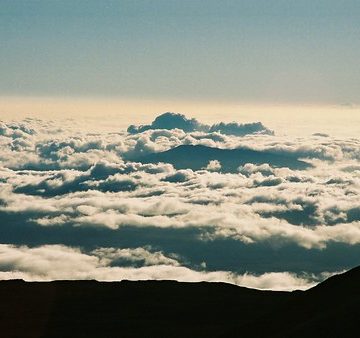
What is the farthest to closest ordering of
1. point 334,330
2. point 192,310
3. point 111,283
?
point 111,283 → point 192,310 → point 334,330

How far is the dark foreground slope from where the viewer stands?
2923 inches

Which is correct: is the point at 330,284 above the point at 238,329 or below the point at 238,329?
above

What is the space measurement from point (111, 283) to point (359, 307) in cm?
7337

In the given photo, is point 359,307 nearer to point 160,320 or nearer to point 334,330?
point 334,330

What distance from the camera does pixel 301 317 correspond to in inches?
3012

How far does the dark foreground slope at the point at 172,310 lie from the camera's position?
74.2 metres

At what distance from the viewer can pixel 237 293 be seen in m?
121

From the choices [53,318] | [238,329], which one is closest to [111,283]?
[53,318]

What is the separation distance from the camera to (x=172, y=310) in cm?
10738

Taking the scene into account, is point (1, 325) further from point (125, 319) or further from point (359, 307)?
point (359, 307)

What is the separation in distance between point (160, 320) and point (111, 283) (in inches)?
1156

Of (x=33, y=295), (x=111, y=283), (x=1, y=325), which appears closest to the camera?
(x=1, y=325)

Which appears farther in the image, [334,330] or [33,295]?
[33,295]

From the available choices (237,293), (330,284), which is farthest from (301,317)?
(237,293)
